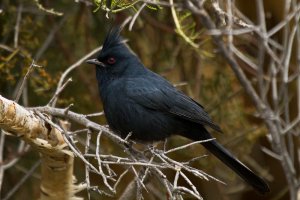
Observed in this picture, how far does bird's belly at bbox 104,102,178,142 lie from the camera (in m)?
5.84

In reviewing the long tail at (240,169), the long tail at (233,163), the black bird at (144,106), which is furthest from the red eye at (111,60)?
the long tail at (240,169)

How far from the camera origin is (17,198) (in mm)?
7965

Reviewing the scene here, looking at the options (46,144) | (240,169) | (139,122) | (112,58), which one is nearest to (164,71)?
(112,58)

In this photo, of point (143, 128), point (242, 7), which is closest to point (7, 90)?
point (143, 128)

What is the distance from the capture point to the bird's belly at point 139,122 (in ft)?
19.2

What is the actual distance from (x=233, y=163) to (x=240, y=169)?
89mm

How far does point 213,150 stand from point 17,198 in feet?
9.03

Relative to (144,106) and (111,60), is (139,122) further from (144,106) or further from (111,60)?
(111,60)

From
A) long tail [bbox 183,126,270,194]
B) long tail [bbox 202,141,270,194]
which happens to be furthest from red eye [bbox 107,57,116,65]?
long tail [bbox 202,141,270,194]

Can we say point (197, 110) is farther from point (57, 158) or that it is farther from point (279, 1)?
point (279, 1)

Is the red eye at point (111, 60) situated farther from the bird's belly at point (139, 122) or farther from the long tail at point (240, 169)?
the long tail at point (240, 169)

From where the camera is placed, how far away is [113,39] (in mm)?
6059

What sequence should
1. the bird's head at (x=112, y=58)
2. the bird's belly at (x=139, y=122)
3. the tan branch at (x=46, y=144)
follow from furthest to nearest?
1. the bird's head at (x=112, y=58)
2. the bird's belly at (x=139, y=122)
3. the tan branch at (x=46, y=144)

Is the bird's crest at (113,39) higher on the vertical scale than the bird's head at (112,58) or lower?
higher
